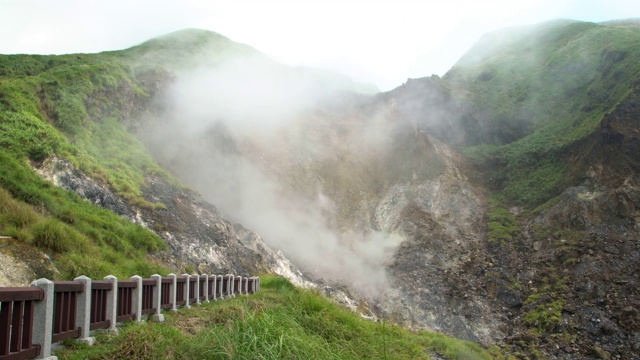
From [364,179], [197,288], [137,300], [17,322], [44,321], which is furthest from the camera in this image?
[364,179]

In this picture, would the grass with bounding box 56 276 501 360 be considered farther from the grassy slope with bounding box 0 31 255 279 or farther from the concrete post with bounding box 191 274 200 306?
A: the grassy slope with bounding box 0 31 255 279

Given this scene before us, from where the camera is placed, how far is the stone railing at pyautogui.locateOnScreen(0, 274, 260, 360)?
573 cm

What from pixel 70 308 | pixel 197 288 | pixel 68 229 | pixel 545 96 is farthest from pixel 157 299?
pixel 545 96

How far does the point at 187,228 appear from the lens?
27141 millimetres

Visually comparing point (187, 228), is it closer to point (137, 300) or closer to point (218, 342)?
point (137, 300)

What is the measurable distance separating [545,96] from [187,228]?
44543mm

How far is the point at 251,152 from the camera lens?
48406mm

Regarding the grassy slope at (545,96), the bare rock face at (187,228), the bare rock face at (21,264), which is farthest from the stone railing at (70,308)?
the grassy slope at (545,96)

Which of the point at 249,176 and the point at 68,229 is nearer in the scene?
the point at 68,229

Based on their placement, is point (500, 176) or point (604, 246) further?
point (500, 176)

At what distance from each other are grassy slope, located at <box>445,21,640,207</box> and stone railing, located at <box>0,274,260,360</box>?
39873 mm

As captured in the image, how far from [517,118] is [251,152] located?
30.3 metres

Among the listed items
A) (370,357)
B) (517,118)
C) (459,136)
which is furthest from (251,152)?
(370,357)

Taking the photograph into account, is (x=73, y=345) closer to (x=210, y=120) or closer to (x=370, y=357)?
(x=370, y=357)
